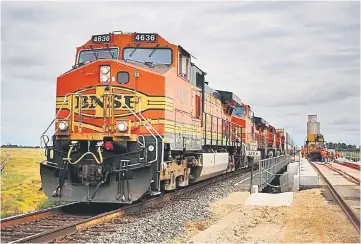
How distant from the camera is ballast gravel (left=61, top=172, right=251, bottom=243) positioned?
26.5 feet

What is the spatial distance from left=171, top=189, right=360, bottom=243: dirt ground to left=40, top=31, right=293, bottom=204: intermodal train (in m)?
1.75

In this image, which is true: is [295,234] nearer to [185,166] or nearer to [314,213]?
[314,213]

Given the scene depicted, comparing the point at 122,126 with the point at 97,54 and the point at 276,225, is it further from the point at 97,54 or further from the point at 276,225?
the point at 276,225

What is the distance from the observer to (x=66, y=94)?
11438 mm

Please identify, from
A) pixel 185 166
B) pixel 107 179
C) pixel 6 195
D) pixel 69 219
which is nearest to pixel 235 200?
pixel 185 166

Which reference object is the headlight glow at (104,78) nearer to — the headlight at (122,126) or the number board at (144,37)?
the headlight at (122,126)

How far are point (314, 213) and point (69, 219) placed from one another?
17.1 feet

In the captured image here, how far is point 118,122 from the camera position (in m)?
10.8

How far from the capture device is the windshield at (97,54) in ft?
40.1

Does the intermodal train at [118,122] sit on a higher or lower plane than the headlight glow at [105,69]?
lower

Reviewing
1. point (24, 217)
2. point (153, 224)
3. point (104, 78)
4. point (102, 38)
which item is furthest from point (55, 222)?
point (102, 38)

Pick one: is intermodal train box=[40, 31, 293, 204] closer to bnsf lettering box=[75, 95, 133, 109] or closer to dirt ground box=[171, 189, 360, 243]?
bnsf lettering box=[75, 95, 133, 109]

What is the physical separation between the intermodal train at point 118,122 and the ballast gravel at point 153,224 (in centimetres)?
56

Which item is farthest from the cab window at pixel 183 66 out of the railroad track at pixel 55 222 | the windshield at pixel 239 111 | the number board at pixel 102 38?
the windshield at pixel 239 111
